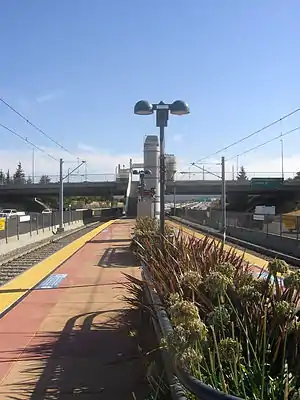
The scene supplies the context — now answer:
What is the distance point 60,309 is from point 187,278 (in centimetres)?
545

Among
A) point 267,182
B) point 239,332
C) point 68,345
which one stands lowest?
point 68,345

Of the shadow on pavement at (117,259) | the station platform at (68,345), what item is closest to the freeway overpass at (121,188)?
the shadow on pavement at (117,259)

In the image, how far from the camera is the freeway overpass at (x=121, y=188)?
98625 millimetres

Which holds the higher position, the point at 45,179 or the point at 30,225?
the point at 45,179

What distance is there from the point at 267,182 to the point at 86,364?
90.9m

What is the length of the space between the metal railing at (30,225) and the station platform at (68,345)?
526 inches

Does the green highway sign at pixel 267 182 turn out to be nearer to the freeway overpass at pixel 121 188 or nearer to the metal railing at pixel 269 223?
the freeway overpass at pixel 121 188

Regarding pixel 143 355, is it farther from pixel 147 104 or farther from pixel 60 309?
pixel 147 104

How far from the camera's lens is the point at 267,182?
95.0 metres

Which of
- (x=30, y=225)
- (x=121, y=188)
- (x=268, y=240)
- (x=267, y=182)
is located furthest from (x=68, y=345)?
(x=121, y=188)

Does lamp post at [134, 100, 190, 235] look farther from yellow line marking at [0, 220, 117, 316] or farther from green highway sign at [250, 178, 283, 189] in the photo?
green highway sign at [250, 178, 283, 189]

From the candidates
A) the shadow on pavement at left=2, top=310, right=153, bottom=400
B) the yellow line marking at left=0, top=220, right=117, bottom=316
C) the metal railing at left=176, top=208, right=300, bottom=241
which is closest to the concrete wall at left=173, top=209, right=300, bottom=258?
the metal railing at left=176, top=208, right=300, bottom=241

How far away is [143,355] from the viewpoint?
6.40 meters

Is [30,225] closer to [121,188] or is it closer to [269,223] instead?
[269,223]
